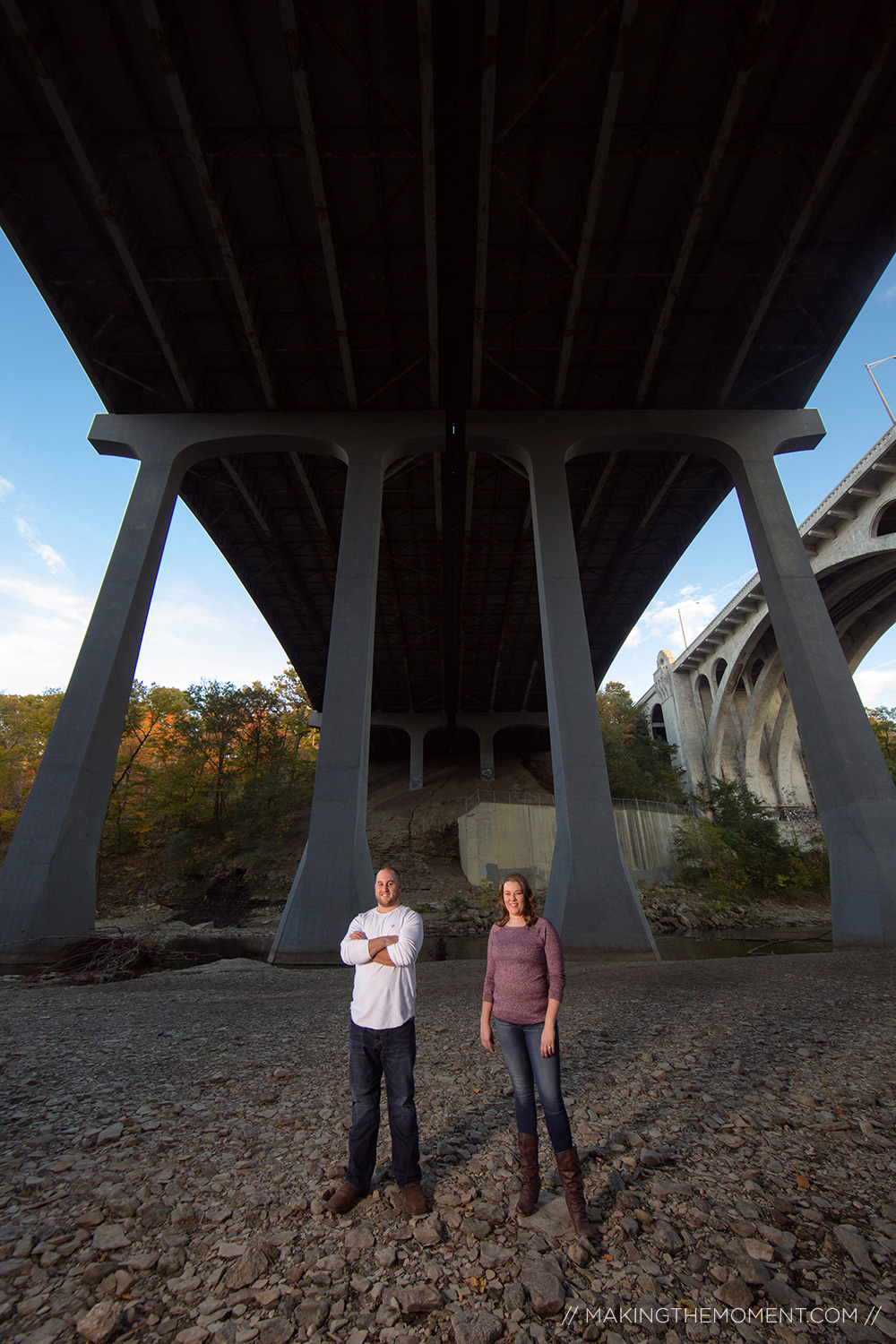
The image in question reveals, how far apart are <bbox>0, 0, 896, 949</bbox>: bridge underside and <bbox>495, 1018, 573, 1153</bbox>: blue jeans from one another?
386 inches

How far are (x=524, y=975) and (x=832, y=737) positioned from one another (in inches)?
543

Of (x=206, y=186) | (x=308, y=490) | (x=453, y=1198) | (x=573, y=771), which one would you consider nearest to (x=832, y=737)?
(x=573, y=771)

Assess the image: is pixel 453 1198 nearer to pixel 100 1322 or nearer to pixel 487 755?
pixel 100 1322

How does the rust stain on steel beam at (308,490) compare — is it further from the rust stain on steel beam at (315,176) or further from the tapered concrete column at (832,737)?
the tapered concrete column at (832,737)

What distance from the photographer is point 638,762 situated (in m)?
42.9

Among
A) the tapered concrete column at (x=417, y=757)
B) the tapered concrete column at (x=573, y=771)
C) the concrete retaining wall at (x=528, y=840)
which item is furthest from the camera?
the tapered concrete column at (x=417, y=757)

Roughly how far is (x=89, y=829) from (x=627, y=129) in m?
19.2

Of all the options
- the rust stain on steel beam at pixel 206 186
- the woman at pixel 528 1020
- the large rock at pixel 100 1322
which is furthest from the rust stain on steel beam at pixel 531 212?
the large rock at pixel 100 1322

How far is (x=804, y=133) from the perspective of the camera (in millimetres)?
12188

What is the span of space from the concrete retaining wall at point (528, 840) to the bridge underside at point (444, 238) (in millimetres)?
16178

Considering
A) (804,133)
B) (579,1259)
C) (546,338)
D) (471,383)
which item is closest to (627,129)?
(804,133)

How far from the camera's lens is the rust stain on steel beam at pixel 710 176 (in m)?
9.97

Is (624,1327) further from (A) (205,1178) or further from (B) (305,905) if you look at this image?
(B) (305,905)

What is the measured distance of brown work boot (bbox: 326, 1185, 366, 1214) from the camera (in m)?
2.67
